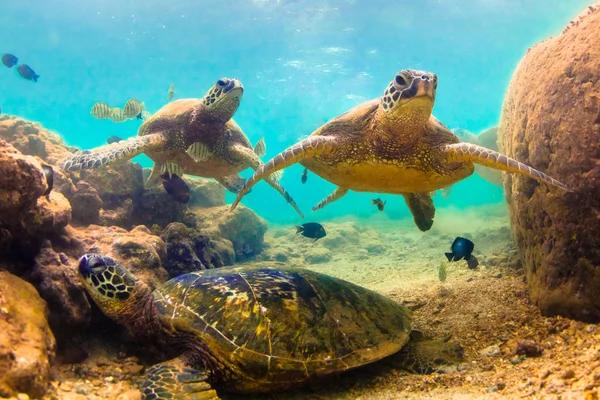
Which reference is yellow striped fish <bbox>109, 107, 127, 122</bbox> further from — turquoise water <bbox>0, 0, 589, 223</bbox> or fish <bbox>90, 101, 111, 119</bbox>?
turquoise water <bbox>0, 0, 589, 223</bbox>

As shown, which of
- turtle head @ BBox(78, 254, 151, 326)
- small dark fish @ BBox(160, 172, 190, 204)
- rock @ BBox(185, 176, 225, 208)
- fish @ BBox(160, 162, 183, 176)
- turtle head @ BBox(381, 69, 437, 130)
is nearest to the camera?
turtle head @ BBox(78, 254, 151, 326)

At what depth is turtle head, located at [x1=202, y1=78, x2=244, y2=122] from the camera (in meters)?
6.50

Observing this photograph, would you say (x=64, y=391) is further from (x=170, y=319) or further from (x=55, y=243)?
(x=55, y=243)

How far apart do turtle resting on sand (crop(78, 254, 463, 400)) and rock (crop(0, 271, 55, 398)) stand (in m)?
0.47

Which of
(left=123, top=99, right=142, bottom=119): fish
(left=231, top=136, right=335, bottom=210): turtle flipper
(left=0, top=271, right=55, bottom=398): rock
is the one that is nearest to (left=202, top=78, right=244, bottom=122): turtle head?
(left=123, top=99, right=142, bottom=119): fish

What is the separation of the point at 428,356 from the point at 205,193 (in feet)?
32.6

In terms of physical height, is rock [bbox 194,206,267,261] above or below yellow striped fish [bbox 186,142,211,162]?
below

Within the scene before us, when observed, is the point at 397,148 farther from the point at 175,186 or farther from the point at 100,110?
the point at 100,110

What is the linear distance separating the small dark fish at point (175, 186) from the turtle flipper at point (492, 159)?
5072mm

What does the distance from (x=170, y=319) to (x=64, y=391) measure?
0.90 m

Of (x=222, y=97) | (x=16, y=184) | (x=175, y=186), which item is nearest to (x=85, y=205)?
(x=175, y=186)

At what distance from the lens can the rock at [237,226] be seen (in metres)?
10.4

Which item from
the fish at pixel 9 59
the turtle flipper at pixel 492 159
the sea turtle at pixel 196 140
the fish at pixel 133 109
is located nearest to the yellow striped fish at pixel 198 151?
the sea turtle at pixel 196 140

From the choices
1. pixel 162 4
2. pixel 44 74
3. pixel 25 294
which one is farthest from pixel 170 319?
pixel 44 74
